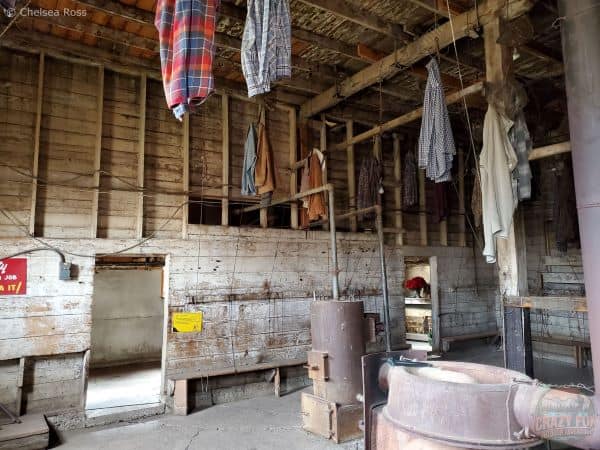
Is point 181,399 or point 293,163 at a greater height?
point 293,163

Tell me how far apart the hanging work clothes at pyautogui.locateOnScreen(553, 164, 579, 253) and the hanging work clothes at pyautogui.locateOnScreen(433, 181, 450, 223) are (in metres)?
1.77

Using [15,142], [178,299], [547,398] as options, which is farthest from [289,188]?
[547,398]

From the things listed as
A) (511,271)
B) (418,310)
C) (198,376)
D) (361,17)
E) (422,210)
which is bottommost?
(198,376)

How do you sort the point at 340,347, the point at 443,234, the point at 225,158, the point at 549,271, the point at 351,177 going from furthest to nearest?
the point at 549,271, the point at 443,234, the point at 351,177, the point at 225,158, the point at 340,347

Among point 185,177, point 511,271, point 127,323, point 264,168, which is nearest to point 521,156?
point 511,271

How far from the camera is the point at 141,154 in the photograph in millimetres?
5656

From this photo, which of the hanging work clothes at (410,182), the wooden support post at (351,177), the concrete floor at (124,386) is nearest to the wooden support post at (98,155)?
the concrete floor at (124,386)

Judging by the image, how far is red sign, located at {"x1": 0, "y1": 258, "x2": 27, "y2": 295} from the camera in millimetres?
4727

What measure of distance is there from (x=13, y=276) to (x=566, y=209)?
7.92 meters

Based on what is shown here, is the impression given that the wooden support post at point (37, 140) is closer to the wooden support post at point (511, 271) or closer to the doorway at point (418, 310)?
the wooden support post at point (511, 271)

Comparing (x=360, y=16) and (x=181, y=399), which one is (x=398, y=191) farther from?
(x=181, y=399)

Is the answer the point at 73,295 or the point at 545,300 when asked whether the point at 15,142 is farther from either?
the point at 545,300

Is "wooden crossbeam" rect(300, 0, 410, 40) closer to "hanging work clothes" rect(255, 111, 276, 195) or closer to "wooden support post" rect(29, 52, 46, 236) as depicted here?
"hanging work clothes" rect(255, 111, 276, 195)

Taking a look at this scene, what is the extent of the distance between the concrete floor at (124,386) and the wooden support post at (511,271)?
181 inches
